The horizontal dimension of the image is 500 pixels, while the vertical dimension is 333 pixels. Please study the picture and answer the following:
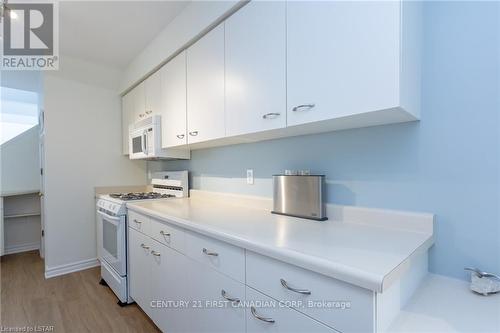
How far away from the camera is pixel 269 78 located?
1.25 meters

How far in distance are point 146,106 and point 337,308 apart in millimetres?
2508

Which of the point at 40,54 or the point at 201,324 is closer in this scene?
the point at 201,324

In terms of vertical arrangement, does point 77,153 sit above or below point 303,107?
below

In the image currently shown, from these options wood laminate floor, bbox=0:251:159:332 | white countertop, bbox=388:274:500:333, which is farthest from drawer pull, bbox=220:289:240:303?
wood laminate floor, bbox=0:251:159:332

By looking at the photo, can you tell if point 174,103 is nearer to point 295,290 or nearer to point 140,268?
point 140,268

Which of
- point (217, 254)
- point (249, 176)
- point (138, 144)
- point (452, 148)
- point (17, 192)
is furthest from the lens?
point (17, 192)

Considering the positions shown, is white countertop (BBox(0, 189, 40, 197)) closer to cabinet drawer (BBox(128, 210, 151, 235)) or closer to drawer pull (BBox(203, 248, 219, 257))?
cabinet drawer (BBox(128, 210, 151, 235))

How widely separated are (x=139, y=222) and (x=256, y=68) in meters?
1.42

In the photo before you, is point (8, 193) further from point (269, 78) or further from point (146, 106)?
point (269, 78)

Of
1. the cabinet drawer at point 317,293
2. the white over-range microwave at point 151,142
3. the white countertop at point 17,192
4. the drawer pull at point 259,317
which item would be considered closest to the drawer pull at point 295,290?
the cabinet drawer at point 317,293

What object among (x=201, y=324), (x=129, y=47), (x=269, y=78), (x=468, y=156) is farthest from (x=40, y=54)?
(x=468, y=156)

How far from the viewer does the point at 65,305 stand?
6.86 ft

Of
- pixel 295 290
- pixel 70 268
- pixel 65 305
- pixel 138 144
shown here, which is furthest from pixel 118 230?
pixel 295 290

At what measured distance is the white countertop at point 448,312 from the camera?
0.71 m
